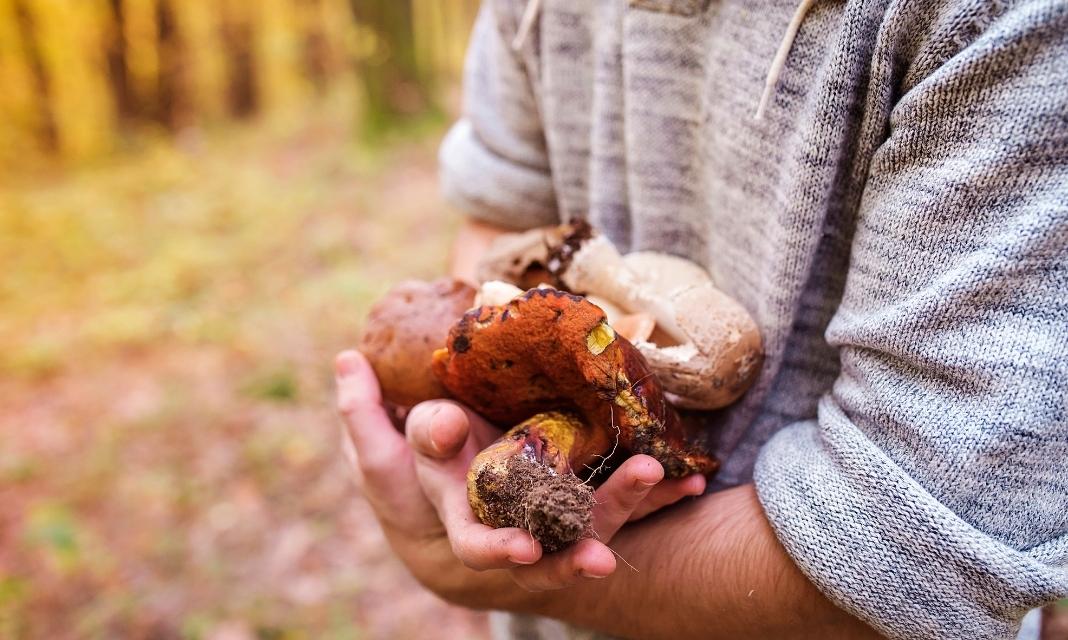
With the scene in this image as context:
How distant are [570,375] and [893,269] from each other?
38 centimetres

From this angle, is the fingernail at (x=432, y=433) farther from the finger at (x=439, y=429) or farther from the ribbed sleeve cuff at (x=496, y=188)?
the ribbed sleeve cuff at (x=496, y=188)

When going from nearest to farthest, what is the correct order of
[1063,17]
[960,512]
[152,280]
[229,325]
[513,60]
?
[1063,17]
[960,512]
[513,60]
[229,325]
[152,280]

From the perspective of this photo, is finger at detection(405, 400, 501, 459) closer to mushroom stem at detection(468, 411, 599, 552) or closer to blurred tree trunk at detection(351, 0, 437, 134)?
mushroom stem at detection(468, 411, 599, 552)

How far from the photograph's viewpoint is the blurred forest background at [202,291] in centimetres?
308

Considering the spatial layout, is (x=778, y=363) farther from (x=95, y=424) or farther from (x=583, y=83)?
(x=95, y=424)

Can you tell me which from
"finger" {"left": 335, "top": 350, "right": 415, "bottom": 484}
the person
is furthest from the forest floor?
the person

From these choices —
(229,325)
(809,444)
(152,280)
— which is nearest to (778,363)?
(809,444)

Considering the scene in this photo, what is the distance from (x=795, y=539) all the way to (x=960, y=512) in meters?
0.18

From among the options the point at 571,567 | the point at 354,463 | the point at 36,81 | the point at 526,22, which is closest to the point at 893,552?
the point at 571,567

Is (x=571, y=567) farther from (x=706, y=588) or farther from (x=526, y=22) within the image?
(x=526, y=22)

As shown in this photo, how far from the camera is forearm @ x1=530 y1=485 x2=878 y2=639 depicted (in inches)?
37.1

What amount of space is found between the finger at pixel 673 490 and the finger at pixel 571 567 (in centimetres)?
18

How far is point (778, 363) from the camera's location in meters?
1.06

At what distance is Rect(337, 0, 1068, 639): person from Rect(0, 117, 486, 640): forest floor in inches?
81.9
